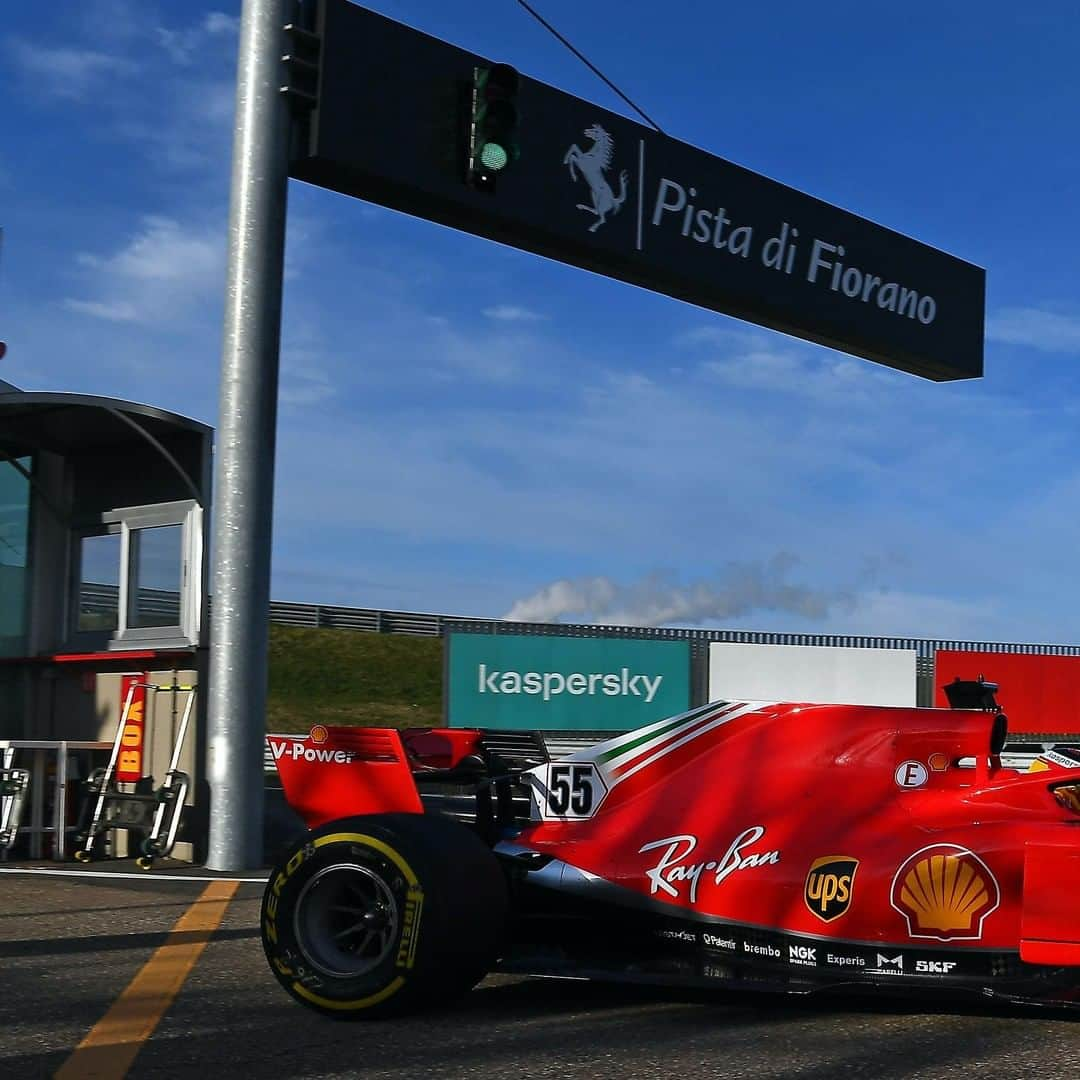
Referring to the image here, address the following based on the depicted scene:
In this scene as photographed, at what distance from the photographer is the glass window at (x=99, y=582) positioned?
11.6m

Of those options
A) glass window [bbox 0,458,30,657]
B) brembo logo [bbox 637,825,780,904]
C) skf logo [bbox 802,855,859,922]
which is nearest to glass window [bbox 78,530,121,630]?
glass window [bbox 0,458,30,657]

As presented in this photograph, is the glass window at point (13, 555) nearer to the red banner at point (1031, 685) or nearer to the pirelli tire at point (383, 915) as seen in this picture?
the pirelli tire at point (383, 915)

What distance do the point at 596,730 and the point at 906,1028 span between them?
16.0m

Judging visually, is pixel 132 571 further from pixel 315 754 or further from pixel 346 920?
pixel 346 920

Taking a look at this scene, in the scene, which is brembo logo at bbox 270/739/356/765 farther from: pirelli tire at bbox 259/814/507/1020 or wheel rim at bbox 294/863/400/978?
wheel rim at bbox 294/863/400/978

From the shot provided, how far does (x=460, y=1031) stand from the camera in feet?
15.9

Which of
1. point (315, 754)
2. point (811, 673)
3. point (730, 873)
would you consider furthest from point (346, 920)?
point (811, 673)

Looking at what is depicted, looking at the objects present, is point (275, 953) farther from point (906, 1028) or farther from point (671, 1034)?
point (906, 1028)

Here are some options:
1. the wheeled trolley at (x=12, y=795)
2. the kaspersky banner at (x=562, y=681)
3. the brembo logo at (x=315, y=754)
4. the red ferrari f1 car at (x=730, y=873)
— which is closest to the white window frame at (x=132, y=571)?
the wheeled trolley at (x=12, y=795)

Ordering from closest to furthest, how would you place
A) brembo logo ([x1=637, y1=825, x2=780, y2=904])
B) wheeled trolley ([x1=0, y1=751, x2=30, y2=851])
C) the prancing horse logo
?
brembo logo ([x1=637, y1=825, x2=780, y2=904]) < wheeled trolley ([x1=0, y1=751, x2=30, y2=851]) < the prancing horse logo

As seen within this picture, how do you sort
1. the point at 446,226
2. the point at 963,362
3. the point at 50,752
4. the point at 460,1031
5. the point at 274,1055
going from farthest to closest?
the point at 963,362
the point at 446,226
the point at 50,752
the point at 460,1031
the point at 274,1055

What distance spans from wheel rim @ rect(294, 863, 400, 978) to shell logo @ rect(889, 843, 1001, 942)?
1.73 meters

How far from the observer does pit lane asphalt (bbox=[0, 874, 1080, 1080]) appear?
14.3 feet

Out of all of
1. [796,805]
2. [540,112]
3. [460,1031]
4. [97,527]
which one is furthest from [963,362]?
→ [460,1031]
